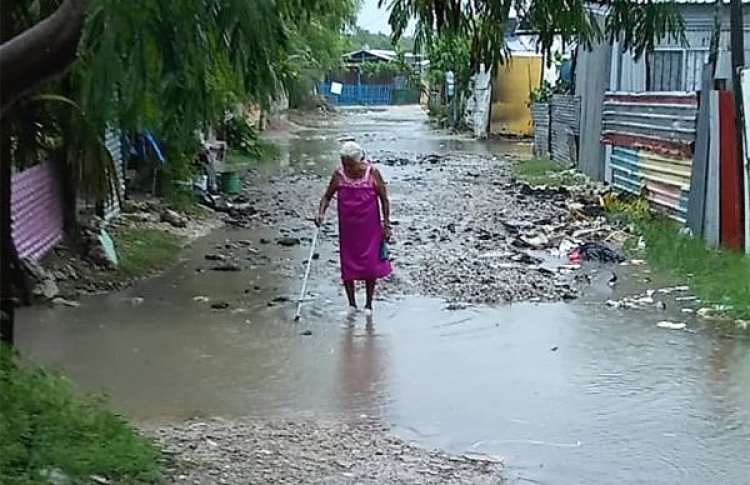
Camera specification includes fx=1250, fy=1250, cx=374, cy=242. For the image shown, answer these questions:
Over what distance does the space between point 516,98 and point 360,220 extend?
28780 millimetres

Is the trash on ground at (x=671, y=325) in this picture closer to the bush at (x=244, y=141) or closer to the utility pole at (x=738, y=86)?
the utility pole at (x=738, y=86)

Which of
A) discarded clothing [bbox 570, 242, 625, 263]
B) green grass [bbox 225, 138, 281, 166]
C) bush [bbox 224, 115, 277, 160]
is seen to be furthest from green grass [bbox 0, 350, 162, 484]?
bush [bbox 224, 115, 277, 160]

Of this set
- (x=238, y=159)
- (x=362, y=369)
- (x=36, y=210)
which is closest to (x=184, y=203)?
(x=36, y=210)

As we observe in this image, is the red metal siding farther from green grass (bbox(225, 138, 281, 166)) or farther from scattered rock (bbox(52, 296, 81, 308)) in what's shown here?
green grass (bbox(225, 138, 281, 166))

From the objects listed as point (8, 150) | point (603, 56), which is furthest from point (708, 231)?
point (603, 56)

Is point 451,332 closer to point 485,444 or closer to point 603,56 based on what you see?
point 485,444

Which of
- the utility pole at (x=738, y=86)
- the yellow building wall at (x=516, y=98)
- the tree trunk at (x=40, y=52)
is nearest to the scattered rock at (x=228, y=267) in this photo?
the utility pole at (x=738, y=86)

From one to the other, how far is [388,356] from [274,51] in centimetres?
526

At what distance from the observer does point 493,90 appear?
38.3 meters

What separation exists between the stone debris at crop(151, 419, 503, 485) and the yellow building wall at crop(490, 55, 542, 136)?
1246 inches

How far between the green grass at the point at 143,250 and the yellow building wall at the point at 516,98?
2450cm

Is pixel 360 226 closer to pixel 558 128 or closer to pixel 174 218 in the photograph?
pixel 174 218

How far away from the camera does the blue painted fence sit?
8225 centimetres

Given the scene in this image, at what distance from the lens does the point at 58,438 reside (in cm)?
555
